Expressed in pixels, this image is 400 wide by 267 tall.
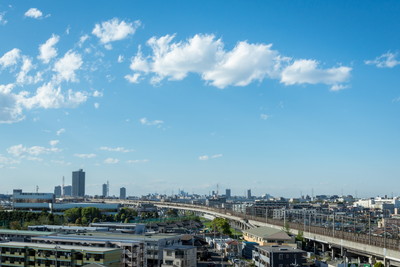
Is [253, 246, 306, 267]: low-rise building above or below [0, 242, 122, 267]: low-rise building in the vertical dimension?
below

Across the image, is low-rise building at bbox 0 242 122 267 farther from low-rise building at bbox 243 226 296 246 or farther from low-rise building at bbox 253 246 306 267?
low-rise building at bbox 243 226 296 246

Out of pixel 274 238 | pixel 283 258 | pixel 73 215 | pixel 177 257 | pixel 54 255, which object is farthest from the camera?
pixel 73 215

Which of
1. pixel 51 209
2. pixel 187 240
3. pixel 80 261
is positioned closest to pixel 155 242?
pixel 80 261

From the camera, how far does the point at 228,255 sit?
47.6 metres

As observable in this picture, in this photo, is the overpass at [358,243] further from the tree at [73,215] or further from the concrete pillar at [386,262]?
the tree at [73,215]

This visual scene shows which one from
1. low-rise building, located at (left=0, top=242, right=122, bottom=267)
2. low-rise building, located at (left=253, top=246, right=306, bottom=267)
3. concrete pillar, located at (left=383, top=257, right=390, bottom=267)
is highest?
low-rise building, located at (left=0, top=242, right=122, bottom=267)

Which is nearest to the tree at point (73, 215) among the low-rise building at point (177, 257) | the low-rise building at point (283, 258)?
the low-rise building at point (177, 257)

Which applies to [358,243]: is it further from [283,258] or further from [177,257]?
[177,257]

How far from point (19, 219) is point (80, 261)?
1868 inches

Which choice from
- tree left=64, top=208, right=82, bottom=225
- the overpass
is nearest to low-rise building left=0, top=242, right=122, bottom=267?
the overpass

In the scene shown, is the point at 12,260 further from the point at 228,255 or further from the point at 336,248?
the point at 336,248

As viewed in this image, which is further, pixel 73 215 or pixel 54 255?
pixel 73 215

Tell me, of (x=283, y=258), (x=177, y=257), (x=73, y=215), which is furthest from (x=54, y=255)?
(x=73, y=215)

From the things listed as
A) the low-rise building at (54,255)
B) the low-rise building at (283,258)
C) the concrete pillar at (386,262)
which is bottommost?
the concrete pillar at (386,262)
